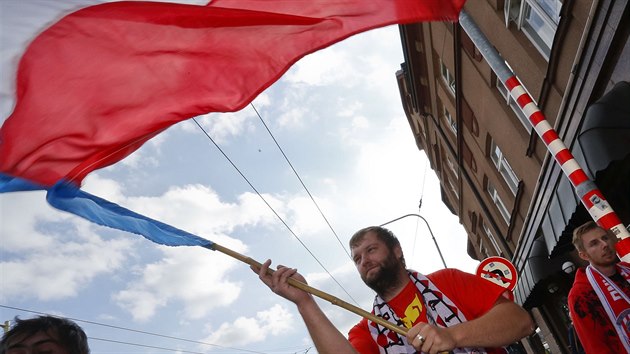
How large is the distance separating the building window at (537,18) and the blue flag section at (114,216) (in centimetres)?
772

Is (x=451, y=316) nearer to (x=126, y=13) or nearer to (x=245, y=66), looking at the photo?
(x=245, y=66)

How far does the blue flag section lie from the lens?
2.71 metres

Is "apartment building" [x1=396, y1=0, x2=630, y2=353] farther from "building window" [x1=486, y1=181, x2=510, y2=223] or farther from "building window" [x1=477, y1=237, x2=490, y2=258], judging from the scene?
Answer: "building window" [x1=477, y1=237, x2=490, y2=258]

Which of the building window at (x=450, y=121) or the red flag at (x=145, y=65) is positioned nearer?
the red flag at (x=145, y=65)

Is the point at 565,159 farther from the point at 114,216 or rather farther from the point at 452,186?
the point at 452,186

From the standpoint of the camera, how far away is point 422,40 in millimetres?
15812

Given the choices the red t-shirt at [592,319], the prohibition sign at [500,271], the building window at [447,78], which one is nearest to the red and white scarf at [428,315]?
the red t-shirt at [592,319]

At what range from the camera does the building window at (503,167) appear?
1328 centimetres

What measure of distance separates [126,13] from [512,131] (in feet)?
32.9

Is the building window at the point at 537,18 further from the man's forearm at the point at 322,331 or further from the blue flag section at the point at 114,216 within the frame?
the blue flag section at the point at 114,216

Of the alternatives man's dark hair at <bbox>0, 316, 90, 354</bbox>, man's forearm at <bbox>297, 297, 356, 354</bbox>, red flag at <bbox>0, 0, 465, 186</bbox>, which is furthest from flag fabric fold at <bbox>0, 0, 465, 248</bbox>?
man's forearm at <bbox>297, 297, 356, 354</bbox>

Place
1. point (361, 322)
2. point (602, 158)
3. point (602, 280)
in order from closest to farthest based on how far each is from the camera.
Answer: point (361, 322)
point (602, 280)
point (602, 158)

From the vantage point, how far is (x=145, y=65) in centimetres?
291

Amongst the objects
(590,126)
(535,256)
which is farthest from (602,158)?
(535,256)
